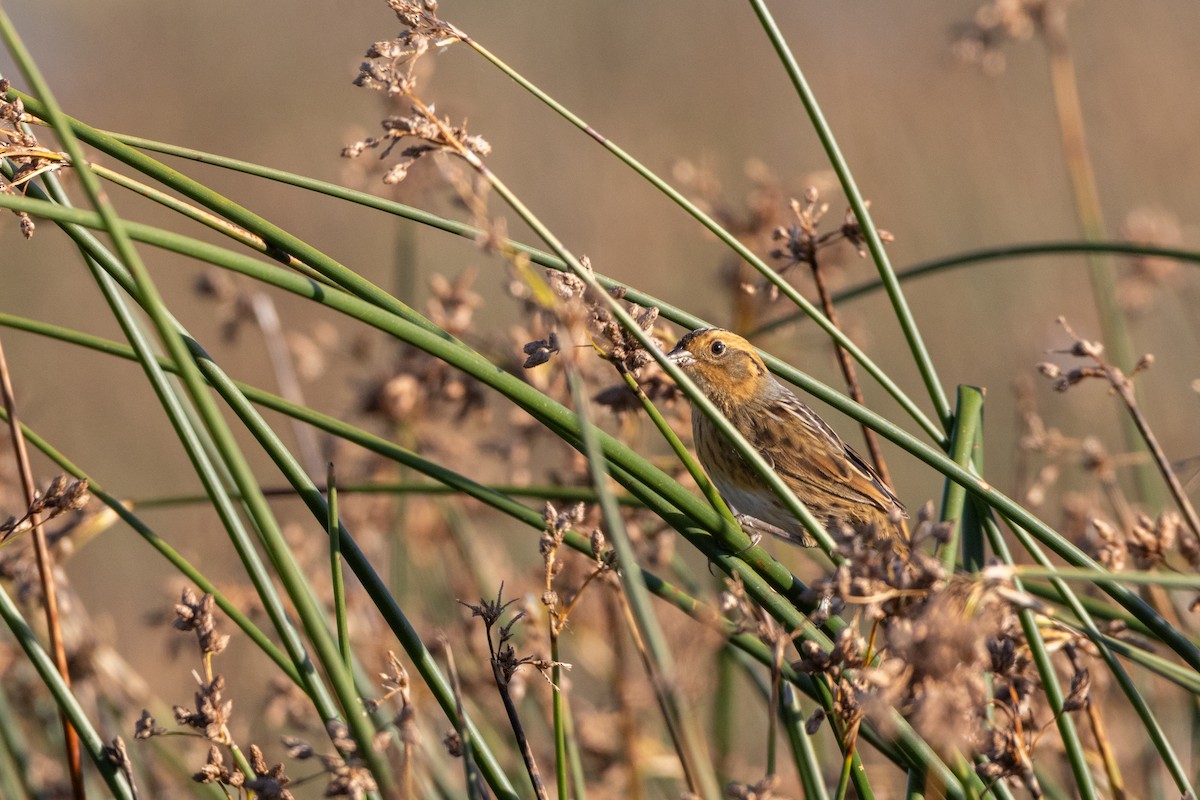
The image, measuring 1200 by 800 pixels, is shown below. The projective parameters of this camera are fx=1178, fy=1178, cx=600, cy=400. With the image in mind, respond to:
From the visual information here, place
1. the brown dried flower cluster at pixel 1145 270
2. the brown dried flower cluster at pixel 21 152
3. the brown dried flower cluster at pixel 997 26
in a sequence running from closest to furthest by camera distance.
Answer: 1. the brown dried flower cluster at pixel 21 152
2. the brown dried flower cluster at pixel 997 26
3. the brown dried flower cluster at pixel 1145 270

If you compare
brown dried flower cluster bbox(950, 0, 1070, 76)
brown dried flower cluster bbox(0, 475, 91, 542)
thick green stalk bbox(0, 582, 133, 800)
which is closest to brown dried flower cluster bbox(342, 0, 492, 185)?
brown dried flower cluster bbox(0, 475, 91, 542)

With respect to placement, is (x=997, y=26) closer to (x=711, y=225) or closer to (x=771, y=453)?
(x=771, y=453)

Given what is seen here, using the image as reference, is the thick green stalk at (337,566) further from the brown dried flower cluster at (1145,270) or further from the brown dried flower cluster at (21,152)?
the brown dried flower cluster at (1145,270)

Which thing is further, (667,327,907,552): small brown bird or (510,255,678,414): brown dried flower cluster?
(667,327,907,552): small brown bird

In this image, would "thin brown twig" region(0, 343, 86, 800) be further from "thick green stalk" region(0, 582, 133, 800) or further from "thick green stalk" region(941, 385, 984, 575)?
"thick green stalk" region(941, 385, 984, 575)

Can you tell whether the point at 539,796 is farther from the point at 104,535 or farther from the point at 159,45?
the point at 159,45

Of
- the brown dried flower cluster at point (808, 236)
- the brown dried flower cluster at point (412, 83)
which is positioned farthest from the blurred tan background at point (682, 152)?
the brown dried flower cluster at point (412, 83)

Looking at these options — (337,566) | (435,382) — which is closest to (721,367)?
(435,382)
